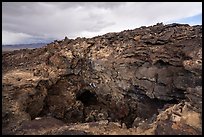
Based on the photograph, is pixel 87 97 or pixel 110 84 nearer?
pixel 110 84

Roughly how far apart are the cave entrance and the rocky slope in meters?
0.04

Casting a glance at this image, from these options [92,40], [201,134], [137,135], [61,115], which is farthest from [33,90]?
[201,134]

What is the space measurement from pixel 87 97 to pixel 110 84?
176cm

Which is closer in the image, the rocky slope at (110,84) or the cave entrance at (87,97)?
the rocky slope at (110,84)

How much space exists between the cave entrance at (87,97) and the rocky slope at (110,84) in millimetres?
42

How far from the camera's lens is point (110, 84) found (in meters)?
15.4

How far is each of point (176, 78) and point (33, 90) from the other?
246 inches

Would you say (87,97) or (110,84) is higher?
(110,84)

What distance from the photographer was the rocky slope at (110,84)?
10.8 meters

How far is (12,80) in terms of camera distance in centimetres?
1412

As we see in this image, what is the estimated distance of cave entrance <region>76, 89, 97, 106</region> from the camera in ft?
52.9

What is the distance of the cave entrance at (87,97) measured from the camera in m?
16.1

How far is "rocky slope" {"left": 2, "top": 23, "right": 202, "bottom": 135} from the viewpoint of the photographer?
1077cm

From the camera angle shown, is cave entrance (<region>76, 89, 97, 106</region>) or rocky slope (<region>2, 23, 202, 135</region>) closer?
rocky slope (<region>2, 23, 202, 135</region>)
